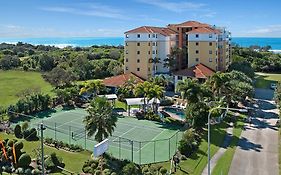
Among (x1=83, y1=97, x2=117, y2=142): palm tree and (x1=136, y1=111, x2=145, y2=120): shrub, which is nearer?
(x1=83, y1=97, x2=117, y2=142): palm tree

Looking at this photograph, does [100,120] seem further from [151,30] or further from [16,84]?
[16,84]

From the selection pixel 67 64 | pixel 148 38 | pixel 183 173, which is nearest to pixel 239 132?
pixel 183 173

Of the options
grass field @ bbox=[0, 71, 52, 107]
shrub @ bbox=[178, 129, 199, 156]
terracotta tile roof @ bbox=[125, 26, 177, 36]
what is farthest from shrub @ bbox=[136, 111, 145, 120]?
terracotta tile roof @ bbox=[125, 26, 177, 36]

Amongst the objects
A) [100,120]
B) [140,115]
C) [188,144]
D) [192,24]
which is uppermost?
[192,24]

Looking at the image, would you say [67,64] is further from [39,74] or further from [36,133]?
[36,133]

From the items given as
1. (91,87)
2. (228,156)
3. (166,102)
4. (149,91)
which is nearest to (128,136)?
(149,91)

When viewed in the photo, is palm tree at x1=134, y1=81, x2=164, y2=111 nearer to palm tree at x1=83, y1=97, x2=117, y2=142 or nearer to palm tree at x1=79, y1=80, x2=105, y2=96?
palm tree at x1=79, y1=80, x2=105, y2=96
